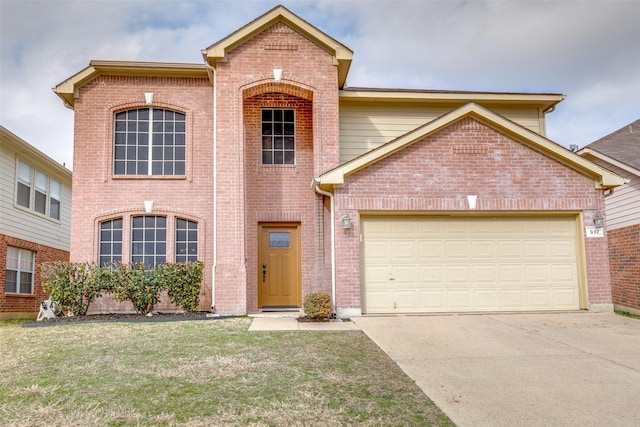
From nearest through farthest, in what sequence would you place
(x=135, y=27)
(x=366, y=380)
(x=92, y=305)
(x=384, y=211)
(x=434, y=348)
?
(x=366, y=380) < (x=434, y=348) < (x=384, y=211) < (x=92, y=305) < (x=135, y=27)

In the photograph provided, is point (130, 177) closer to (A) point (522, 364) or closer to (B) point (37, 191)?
(B) point (37, 191)

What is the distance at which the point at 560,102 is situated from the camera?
576 inches

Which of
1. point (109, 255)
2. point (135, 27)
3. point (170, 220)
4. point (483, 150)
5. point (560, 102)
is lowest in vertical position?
point (109, 255)

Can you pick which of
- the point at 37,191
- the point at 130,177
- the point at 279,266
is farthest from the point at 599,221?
the point at 37,191

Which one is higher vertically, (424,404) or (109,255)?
(109,255)

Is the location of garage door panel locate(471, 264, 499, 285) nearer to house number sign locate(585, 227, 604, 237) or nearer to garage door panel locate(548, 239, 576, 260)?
garage door panel locate(548, 239, 576, 260)

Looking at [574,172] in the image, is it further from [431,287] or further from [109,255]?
[109,255]

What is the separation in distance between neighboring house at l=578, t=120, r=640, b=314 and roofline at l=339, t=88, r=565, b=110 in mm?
2060

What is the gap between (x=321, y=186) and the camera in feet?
38.1

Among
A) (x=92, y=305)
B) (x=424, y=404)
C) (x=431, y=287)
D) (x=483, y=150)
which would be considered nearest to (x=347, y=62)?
(x=483, y=150)

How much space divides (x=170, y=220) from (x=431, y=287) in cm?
659

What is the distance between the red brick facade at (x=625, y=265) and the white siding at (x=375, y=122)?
17.7ft

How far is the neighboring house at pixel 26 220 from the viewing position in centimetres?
1537

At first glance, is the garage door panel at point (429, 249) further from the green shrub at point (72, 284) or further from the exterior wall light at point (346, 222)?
the green shrub at point (72, 284)
